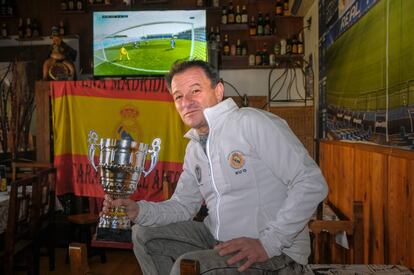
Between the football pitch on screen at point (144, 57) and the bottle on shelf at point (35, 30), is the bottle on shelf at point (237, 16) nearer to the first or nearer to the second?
the football pitch on screen at point (144, 57)

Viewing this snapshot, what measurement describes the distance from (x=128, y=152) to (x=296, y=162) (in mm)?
677

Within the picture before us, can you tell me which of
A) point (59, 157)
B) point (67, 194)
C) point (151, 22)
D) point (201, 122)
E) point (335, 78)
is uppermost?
point (151, 22)

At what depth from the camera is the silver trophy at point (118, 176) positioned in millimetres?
1574

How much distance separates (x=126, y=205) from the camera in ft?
5.12

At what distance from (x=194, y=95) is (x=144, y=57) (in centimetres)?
350

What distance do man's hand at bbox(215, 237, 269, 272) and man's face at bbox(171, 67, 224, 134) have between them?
0.54m

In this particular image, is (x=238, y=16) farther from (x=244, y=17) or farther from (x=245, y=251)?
(x=245, y=251)

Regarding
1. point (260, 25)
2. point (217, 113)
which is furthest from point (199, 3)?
point (217, 113)

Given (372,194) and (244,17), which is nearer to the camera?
(372,194)

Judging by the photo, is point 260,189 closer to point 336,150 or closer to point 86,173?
point 336,150

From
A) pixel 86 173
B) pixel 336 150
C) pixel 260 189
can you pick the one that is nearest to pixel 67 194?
pixel 86 173

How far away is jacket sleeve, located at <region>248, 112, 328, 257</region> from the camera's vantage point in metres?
1.32

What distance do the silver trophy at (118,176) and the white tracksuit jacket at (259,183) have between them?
0.08m

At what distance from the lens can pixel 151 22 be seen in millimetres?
5105
